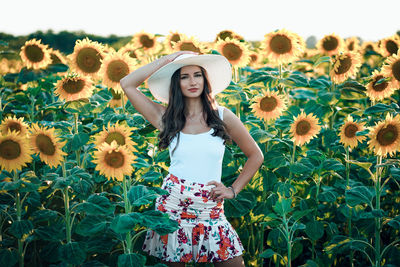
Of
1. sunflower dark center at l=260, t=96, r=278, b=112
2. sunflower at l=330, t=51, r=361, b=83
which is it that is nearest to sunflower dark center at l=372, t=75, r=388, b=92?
sunflower at l=330, t=51, r=361, b=83

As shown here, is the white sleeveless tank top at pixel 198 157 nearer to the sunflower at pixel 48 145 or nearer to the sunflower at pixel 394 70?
the sunflower at pixel 48 145

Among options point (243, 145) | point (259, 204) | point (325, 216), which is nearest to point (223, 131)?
point (243, 145)

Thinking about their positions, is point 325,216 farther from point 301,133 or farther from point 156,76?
point 156,76

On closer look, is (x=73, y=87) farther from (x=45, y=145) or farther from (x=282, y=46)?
(x=282, y=46)

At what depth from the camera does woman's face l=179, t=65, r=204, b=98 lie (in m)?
2.76

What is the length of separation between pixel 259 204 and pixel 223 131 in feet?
2.74

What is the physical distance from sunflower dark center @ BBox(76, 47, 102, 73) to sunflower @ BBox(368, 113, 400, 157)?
2152 mm

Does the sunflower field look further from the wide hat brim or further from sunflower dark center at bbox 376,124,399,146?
the wide hat brim

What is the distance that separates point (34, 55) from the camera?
377cm

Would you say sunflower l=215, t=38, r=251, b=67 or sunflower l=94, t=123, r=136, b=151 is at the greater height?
sunflower l=215, t=38, r=251, b=67

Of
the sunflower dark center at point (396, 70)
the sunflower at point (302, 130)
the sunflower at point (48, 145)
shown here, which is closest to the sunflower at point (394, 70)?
the sunflower dark center at point (396, 70)

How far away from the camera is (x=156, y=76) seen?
2.86 meters

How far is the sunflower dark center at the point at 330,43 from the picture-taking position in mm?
5051

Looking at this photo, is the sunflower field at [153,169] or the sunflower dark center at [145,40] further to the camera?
the sunflower dark center at [145,40]
